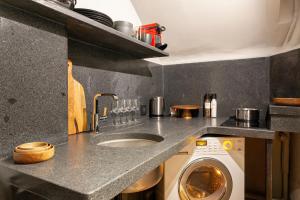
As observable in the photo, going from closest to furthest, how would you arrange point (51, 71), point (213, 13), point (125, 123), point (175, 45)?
point (51, 71)
point (125, 123)
point (213, 13)
point (175, 45)

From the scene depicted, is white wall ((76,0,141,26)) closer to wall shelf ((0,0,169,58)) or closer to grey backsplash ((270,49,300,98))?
wall shelf ((0,0,169,58))

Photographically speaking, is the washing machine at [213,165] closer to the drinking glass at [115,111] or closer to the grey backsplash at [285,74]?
the drinking glass at [115,111]

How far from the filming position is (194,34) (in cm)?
204

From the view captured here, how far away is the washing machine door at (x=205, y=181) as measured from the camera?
1.50 metres

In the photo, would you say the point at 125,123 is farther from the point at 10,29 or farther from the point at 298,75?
the point at 298,75

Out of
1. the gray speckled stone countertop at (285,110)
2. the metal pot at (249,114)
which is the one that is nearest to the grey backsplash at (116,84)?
the metal pot at (249,114)

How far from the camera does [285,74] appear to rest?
181 cm

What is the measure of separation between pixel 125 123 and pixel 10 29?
1.01m

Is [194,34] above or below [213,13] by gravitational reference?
below

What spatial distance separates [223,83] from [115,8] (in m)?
1.44

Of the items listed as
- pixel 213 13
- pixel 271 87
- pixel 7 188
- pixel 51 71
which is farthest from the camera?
pixel 271 87

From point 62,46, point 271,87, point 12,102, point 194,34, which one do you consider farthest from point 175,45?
point 12,102

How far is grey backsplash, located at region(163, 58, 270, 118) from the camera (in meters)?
2.03

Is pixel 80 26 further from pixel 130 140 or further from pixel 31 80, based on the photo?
pixel 130 140
